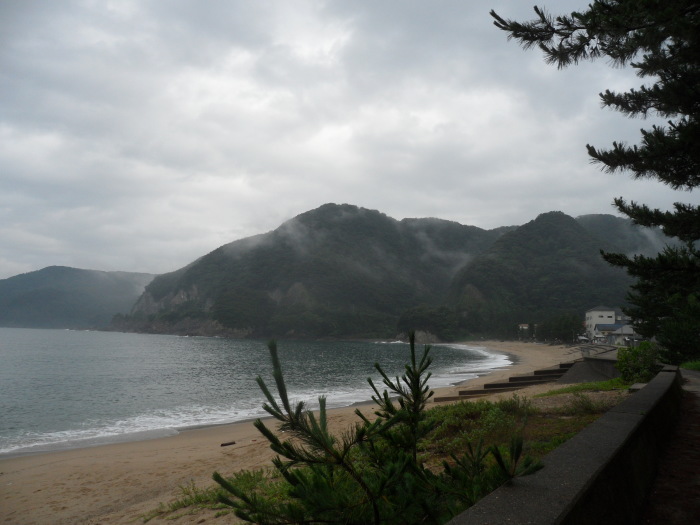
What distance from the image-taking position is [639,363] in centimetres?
1208

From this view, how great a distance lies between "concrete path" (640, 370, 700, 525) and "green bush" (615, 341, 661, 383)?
6865 mm

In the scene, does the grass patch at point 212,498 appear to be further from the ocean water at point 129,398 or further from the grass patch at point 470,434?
the ocean water at point 129,398

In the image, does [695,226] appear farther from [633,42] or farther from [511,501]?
[511,501]

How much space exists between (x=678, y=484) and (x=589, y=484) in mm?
1931

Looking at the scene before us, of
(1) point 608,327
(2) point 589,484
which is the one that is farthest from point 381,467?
(1) point 608,327

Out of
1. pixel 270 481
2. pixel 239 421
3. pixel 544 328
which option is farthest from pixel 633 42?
pixel 544 328

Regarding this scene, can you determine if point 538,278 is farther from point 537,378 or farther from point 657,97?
point 657,97

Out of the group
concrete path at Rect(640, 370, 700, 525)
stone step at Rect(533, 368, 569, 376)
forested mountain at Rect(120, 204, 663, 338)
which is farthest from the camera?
forested mountain at Rect(120, 204, 663, 338)

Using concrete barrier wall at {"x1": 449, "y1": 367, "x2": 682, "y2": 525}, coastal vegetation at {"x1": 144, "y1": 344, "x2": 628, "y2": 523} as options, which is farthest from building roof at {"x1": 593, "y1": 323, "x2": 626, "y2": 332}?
coastal vegetation at {"x1": 144, "y1": 344, "x2": 628, "y2": 523}

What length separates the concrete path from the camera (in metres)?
3.00

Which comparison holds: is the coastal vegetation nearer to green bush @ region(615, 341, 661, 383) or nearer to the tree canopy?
the tree canopy

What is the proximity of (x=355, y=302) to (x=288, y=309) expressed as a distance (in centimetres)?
2976

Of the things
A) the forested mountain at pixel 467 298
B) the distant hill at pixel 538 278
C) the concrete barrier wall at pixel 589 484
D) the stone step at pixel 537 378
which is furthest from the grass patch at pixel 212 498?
the forested mountain at pixel 467 298

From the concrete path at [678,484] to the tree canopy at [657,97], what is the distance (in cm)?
155
